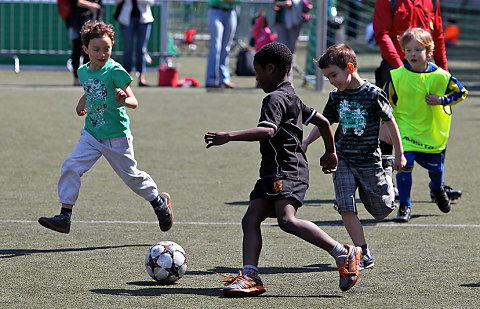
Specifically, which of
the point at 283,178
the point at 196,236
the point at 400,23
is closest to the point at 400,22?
the point at 400,23

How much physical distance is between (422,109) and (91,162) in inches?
108

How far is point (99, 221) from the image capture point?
23.8 ft

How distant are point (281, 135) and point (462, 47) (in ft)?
75.9

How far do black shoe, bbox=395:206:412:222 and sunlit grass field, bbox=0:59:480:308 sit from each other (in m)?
0.08

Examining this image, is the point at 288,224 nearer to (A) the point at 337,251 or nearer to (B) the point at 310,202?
→ (A) the point at 337,251

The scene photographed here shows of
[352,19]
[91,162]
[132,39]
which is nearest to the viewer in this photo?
[91,162]

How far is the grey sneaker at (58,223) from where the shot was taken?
628cm

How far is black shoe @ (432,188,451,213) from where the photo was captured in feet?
25.3

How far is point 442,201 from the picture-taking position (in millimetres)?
7711

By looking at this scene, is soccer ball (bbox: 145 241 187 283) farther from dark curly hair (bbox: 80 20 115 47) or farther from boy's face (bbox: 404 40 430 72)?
boy's face (bbox: 404 40 430 72)

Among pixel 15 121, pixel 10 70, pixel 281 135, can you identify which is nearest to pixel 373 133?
pixel 281 135

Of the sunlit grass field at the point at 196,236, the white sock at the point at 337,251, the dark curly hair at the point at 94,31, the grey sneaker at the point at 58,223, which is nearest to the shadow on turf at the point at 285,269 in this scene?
the sunlit grass field at the point at 196,236

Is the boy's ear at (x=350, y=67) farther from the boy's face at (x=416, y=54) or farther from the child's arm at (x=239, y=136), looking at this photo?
the boy's face at (x=416, y=54)

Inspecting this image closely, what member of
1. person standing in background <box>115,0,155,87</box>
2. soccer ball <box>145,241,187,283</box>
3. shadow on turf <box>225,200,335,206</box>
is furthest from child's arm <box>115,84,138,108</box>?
person standing in background <box>115,0,155,87</box>
